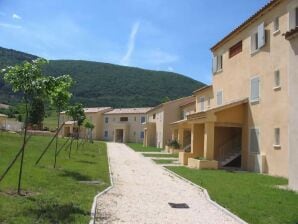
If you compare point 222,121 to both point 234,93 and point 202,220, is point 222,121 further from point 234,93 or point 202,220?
point 202,220

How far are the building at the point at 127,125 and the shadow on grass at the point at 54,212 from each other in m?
70.4

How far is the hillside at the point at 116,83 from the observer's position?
426 feet

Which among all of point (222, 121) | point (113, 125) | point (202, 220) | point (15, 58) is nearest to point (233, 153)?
point (222, 121)

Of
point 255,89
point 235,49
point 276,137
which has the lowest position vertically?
point 276,137

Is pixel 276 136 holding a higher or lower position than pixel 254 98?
lower

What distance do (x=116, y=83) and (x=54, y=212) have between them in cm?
13591

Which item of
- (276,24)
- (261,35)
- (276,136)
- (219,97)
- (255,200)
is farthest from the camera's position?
(219,97)

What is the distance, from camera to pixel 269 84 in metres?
23.2

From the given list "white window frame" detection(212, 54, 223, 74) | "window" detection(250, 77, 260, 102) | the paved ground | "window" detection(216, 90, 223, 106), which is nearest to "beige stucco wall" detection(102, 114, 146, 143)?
"white window frame" detection(212, 54, 223, 74)

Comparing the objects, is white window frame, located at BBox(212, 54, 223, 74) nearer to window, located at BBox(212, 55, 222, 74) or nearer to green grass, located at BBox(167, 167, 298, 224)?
window, located at BBox(212, 55, 222, 74)

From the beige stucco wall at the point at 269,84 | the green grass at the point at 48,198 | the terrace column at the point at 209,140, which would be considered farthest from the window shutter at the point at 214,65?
the green grass at the point at 48,198

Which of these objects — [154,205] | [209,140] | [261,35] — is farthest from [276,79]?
[154,205]

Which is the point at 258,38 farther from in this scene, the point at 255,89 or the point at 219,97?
the point at 219,97

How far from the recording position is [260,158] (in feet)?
78.2
